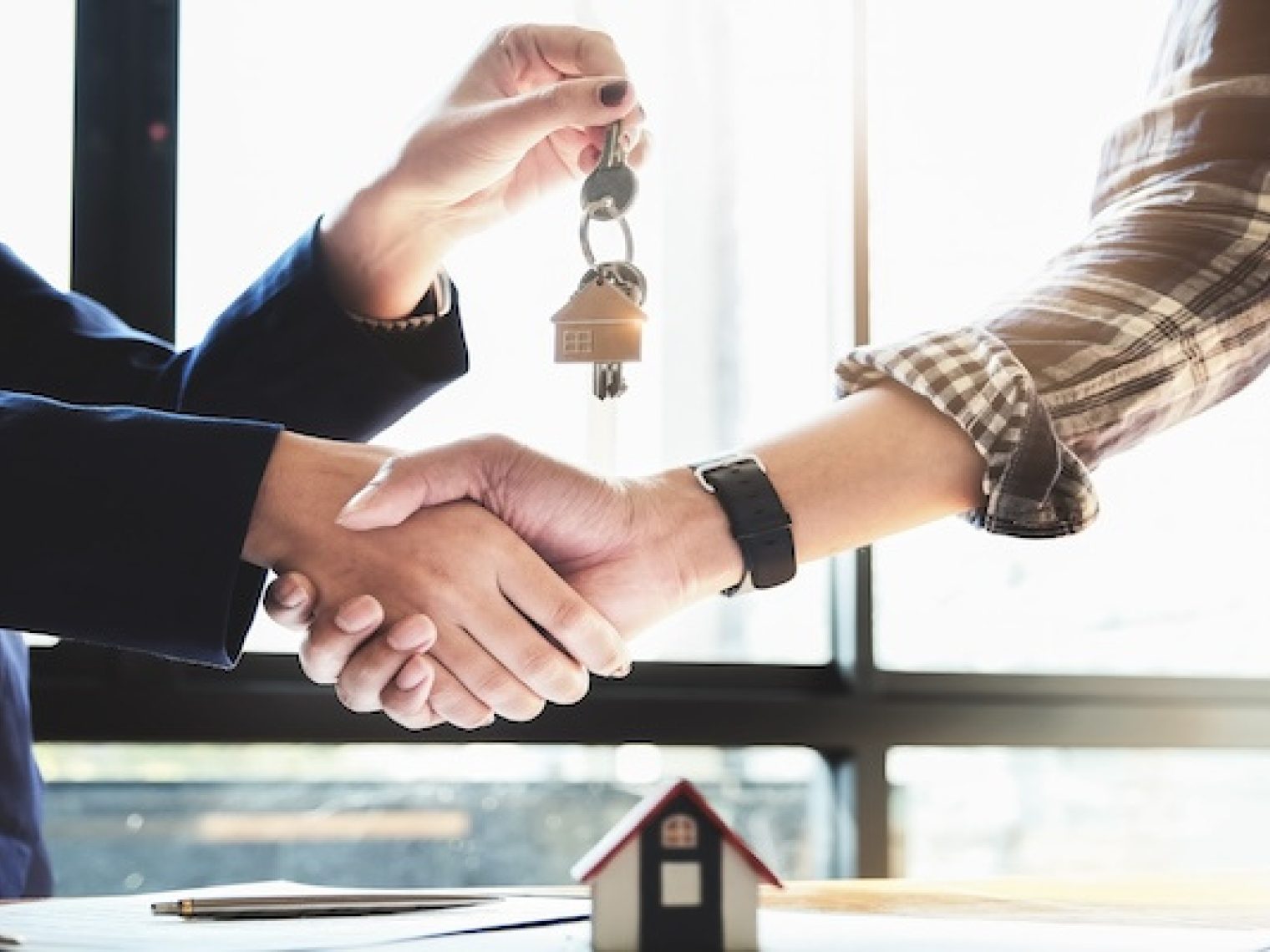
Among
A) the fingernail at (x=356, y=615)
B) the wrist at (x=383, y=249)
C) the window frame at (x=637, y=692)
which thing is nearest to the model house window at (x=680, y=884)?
the fingernail at (x=356, y=615)

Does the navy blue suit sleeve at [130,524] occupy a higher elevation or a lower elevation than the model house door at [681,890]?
higher

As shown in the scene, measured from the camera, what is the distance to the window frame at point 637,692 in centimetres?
237

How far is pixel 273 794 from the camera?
8.26ft

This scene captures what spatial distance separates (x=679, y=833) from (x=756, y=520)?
2.00ft

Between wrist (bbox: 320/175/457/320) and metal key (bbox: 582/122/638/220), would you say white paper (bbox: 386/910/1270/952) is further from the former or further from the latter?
wrist (bbox: 320/175/457/320)

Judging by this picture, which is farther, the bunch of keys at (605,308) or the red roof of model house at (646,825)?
the bunch of keys at (605,308)

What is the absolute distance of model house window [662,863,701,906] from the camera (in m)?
0.83

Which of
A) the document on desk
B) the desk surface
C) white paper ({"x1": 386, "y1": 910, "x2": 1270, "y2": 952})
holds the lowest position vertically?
the desk surface

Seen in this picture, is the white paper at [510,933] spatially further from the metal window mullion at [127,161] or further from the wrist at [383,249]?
the metal window mullion at [127,161]

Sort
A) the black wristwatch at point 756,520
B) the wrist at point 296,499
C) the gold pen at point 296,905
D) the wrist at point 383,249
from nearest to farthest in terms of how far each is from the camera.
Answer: the gold pen at point 296,905 → the wrist at point 296,499 → the black wristwatch at point 756,520 → the wrist at point 383,249

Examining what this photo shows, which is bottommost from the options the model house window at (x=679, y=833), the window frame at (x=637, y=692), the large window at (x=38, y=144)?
the model house window at (x=679, y=833)

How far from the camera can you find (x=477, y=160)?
1.50 m

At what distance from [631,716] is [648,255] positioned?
80cm

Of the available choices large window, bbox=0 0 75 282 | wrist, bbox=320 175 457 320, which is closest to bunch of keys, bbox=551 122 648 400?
wrist, bbox=320 175 457 320
